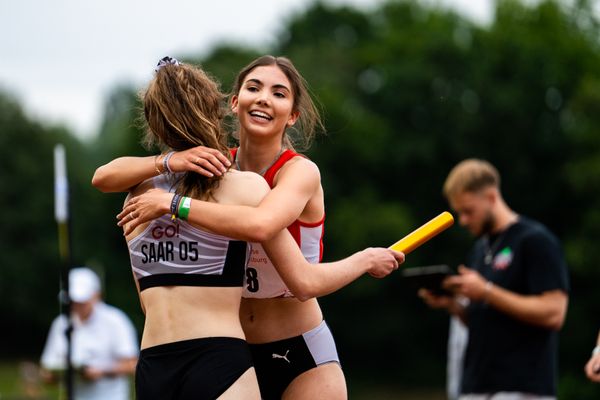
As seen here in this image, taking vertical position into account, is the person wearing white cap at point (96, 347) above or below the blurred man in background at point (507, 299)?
below

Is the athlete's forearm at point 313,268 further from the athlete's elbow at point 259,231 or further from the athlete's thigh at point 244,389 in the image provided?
the athlete's thigh at point 244,389

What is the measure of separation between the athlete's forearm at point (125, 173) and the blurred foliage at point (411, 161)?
30.3 m

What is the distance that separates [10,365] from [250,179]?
42663 millimetres

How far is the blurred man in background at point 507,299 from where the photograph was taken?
6.62m

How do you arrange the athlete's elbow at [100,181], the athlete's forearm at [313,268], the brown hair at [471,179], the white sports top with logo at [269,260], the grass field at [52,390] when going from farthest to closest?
1. the grass field at [52,390]
2. the brown hair at [471,179]
3. the white sports top with logo at [269,260]
4. the athlete's elbow at [100,181]
5. the athlete's forearm at [313,268]

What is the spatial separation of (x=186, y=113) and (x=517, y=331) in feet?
11.5

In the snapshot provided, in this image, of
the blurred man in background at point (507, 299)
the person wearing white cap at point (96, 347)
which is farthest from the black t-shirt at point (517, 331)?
the person wearing white cap at point (96, 347)

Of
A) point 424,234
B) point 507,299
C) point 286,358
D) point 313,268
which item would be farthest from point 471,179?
point 313,268

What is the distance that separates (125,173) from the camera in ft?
14.0

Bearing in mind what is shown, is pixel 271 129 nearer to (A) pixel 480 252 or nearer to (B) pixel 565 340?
(A) pixel 480 252

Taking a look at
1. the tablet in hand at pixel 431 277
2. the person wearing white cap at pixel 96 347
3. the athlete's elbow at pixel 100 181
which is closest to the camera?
the athlete's elbow at pixel 100 181

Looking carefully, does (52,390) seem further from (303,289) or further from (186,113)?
(186,113)

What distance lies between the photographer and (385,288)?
3891cm

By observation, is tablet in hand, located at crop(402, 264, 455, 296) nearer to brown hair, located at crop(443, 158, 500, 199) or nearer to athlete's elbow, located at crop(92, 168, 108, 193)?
brown hair, located at crop(443, 158, 500, 199)
